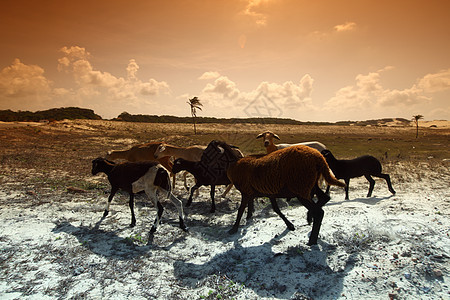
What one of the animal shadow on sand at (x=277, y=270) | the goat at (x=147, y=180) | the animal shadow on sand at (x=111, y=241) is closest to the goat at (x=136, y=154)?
the goat at (x=147, y=180)

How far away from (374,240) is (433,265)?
1.05 meters

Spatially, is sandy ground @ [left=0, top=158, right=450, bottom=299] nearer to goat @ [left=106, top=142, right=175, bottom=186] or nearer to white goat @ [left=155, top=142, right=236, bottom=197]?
goat @ [left=106, top=142, right=175, bottom=186]

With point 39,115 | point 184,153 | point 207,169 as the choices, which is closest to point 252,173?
point 207,169

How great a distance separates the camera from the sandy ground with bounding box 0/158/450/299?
4.29 m

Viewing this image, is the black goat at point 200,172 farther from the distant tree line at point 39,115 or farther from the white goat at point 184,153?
the distant tree line at point 39,115

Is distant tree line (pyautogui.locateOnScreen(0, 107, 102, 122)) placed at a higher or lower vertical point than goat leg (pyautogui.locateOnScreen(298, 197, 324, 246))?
higher

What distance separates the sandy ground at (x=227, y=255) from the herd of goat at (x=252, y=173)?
52cm

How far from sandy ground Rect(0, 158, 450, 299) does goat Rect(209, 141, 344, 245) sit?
2.66ft

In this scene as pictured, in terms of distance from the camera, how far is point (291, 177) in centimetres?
539

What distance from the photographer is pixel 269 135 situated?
37.1 feet

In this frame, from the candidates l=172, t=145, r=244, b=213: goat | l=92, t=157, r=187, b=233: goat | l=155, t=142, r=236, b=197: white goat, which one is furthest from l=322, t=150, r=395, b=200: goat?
l=92, t=157, r=187, b=233: goat

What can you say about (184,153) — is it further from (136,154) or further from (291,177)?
(291,177)

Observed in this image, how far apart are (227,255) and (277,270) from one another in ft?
4.04

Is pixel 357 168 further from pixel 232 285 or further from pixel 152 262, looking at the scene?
pixel 152 262
